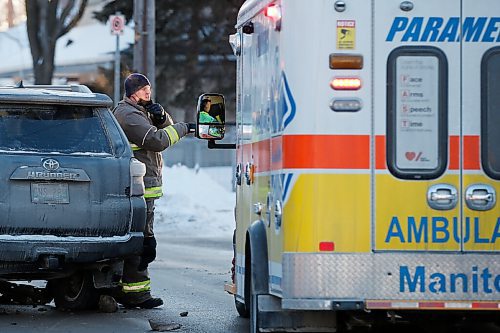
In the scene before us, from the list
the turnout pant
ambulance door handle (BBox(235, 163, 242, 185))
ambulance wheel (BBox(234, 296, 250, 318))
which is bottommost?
ambulance wheel (BBox(234, 296, 250, 318))

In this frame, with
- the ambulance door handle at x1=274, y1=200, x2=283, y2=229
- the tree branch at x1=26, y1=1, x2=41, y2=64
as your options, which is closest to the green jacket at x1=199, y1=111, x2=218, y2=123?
the ambulance door handle at x1=274, y1=200, x2=283, y2=229

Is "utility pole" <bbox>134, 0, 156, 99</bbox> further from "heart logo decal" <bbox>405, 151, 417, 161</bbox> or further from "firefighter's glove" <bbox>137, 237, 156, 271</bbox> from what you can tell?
"heart logo decal" <bbox>405, 151, 417, 161</bbox>

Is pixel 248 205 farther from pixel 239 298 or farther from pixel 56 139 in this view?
pixel 56 139

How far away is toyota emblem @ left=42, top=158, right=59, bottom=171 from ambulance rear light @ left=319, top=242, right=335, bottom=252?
332cm

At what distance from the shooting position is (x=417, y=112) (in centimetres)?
752

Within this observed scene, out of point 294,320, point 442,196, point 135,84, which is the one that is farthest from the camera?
point 135,84

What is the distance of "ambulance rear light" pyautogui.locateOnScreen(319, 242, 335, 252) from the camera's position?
7367 millimetres

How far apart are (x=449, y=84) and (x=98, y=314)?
4.46m

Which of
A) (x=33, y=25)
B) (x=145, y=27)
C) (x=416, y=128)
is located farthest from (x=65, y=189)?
(x=33, y=25)

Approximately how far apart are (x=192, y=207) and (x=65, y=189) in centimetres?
1550

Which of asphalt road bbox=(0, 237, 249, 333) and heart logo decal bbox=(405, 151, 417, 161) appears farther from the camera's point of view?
asphalt road bbox=(0, 237, 249, 333)

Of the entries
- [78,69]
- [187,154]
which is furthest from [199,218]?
[78,69]

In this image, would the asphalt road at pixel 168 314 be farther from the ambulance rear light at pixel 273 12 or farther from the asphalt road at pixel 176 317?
the ambulance rear light at pixel 273 12

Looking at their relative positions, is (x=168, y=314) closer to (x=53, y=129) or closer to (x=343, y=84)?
(x=53, y=129)
